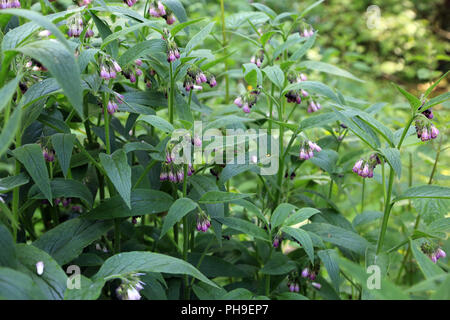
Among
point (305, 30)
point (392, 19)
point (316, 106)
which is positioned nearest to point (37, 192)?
point (316, 106)

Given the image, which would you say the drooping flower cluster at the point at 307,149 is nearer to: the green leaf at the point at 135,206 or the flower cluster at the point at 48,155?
the green leaf at the point at 135,206

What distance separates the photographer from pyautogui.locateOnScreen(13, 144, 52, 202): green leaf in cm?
132

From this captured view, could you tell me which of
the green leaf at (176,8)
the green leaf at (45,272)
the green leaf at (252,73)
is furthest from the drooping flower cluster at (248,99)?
the green leaf at (45,272)

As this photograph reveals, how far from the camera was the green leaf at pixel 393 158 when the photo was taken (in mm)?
1457

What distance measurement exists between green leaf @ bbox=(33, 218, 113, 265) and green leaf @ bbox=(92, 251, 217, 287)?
276 mm

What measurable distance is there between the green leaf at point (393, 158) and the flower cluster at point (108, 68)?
37.5 inches

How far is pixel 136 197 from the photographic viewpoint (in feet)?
5.28

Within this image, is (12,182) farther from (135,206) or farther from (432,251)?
(432,251)

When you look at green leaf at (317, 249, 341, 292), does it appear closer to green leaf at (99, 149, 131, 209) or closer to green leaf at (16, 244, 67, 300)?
green leaf at (99, 149, 131, 209)

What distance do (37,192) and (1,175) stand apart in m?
0.28

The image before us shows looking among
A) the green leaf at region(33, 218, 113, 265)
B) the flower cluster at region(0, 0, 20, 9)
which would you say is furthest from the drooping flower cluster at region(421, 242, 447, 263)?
the flower cluster at region(0, 0, 20, 9)
